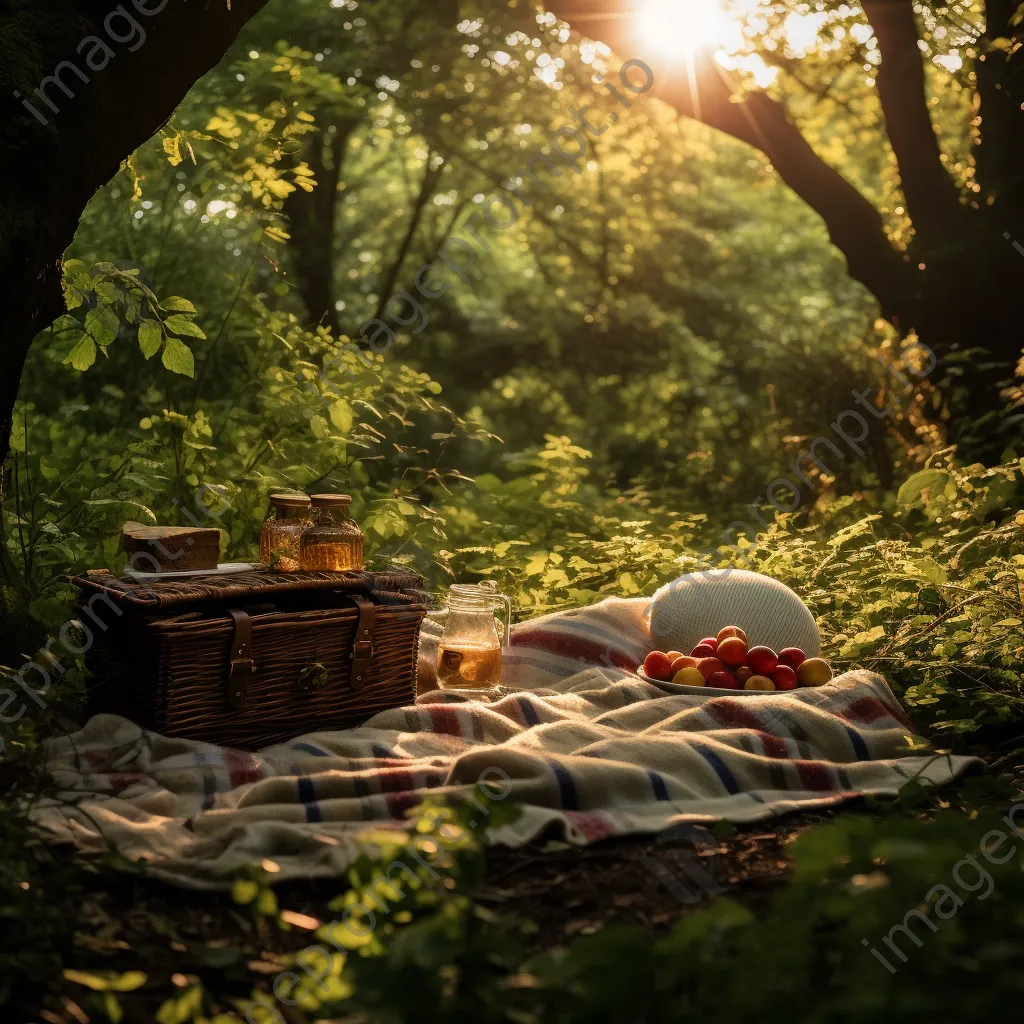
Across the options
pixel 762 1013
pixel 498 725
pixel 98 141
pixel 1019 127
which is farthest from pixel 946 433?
pixel 762 1013

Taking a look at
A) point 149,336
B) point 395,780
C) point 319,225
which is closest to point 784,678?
point 395,780

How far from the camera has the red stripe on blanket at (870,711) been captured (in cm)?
393

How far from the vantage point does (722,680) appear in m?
4.16

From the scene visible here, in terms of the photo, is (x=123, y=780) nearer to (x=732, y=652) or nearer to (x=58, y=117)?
(x=58, y=117)

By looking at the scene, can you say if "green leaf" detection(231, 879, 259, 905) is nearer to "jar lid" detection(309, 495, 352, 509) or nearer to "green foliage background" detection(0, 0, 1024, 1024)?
"green foliage background" detection(0, 0, 1024, 1024)

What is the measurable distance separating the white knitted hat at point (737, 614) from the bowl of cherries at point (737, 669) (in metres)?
0.25

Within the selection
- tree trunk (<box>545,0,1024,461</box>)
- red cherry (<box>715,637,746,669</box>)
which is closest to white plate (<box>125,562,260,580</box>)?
red cherry (<box>715,637,746,669</box>)

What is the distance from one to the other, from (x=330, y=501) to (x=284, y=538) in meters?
0.20

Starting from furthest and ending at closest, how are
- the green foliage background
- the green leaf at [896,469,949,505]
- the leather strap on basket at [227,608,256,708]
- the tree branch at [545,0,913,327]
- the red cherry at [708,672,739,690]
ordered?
the tree branch at [545,0,913,327]
the green leaf at [896,469,949,505]
the red cherry at [708,672,739,690]
the leather strap on basket at [227,608,256,708]
the green foliage background

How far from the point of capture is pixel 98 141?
12.4ft

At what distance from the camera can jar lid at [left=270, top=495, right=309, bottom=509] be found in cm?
384

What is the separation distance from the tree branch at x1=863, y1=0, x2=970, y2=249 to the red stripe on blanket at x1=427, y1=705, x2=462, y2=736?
232 inches

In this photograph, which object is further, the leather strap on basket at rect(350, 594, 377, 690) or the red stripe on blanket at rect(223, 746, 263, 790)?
the leather strap on basket at rect(350, 594, 377, 690)

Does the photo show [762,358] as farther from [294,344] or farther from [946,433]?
[294,344]
